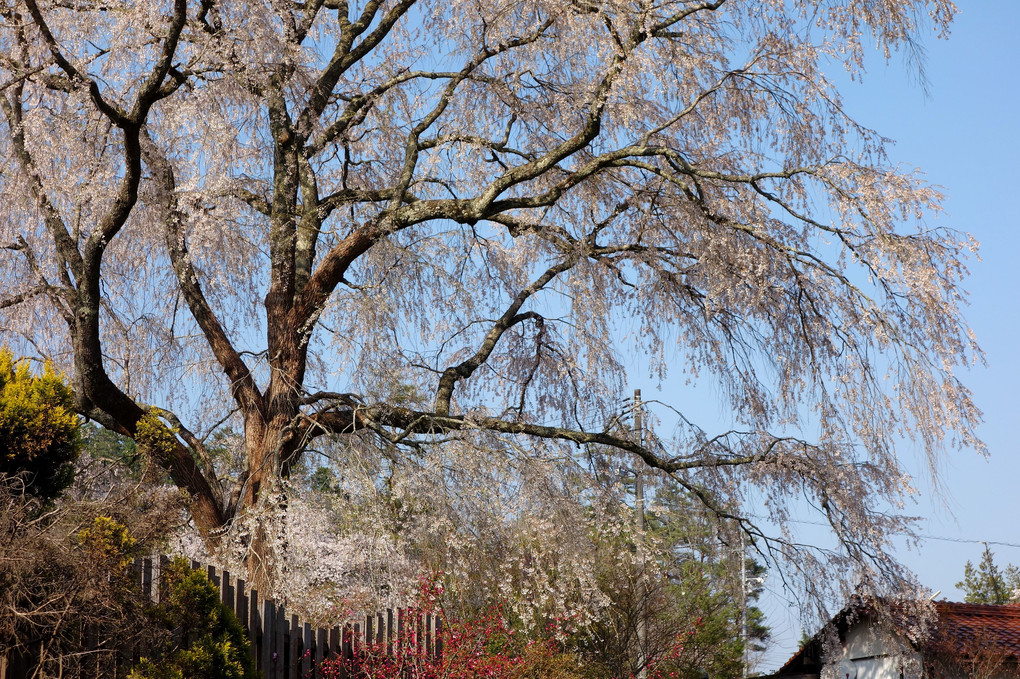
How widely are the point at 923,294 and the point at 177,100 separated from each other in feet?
23.2

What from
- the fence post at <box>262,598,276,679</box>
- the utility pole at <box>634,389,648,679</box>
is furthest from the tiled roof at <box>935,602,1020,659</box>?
the fence post at <box>262,598,276,679</box>

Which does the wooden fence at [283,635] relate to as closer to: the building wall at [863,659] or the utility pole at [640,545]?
the utility pole at [640,545]

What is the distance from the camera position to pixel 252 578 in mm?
9094

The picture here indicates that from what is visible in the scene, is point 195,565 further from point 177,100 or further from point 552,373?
point 552,373

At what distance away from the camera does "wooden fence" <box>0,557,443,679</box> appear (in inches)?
227

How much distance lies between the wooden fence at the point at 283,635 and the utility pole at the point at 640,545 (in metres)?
2.06

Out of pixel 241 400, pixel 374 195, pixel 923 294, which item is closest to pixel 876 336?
pixel 923 294

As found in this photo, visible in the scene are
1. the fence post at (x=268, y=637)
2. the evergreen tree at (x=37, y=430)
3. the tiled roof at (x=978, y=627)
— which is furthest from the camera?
the tiled roof at (x=978, y=627)

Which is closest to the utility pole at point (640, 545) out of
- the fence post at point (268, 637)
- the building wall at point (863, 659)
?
the fence post at point (268, 637)

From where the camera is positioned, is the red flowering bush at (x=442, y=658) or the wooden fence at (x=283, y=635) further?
the red flowering bush at (x=442, y=658)

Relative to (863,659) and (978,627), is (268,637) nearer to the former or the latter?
(978,627)

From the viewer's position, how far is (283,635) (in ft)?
24.4

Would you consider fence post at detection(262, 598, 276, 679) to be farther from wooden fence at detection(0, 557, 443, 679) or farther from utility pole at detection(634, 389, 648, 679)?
utility pole at detection(634, 389, 648, 679)

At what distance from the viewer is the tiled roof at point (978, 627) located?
16125 millimetres
